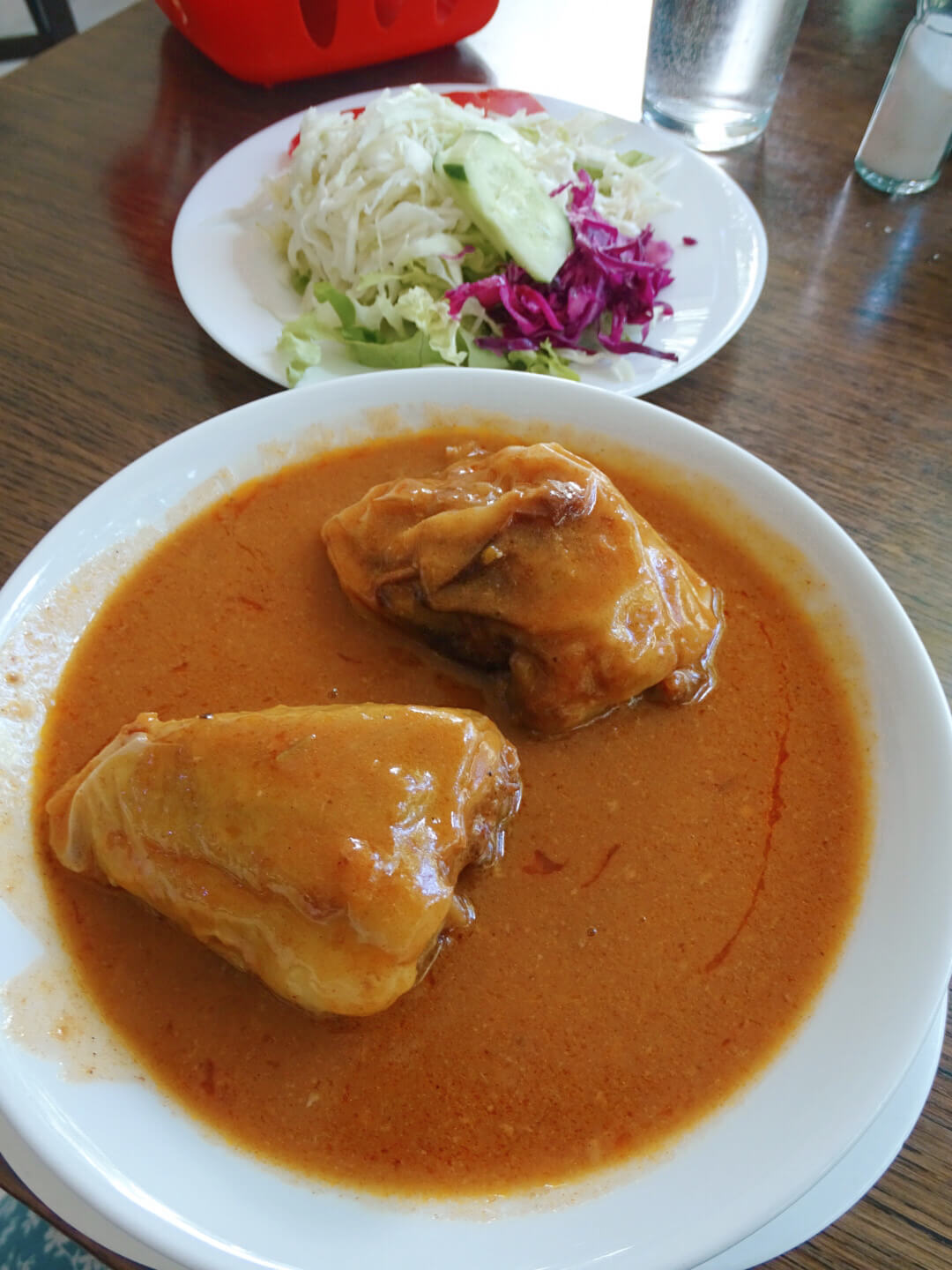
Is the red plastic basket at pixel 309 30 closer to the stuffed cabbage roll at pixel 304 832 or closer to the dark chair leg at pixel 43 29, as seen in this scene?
the dark chair leg at pixel 43 29

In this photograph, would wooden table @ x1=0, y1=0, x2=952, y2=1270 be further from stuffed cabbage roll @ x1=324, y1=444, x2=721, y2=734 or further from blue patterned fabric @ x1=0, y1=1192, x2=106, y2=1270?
blue patterned fabric @ x1=0, y1=1192, x2=106, y2=1270

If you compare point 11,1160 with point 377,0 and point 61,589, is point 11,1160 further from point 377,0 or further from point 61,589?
point 377,0

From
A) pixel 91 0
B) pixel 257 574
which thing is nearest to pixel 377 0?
pixel 257 574

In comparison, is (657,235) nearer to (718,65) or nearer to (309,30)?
(718,65)

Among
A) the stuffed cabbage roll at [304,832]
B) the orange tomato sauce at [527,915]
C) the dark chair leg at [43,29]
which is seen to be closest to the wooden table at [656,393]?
the orange tomato sauce at [527,915]

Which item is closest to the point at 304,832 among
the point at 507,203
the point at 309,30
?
the point at 507,203

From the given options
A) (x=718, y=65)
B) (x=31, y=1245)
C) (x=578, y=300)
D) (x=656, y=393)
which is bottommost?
(x=31, y=1245)

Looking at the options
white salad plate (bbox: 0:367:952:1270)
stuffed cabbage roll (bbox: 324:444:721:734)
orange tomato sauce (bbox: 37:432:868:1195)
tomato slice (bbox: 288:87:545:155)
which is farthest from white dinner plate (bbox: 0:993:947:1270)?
tomato slice (bbox: 288:87:545:155)
